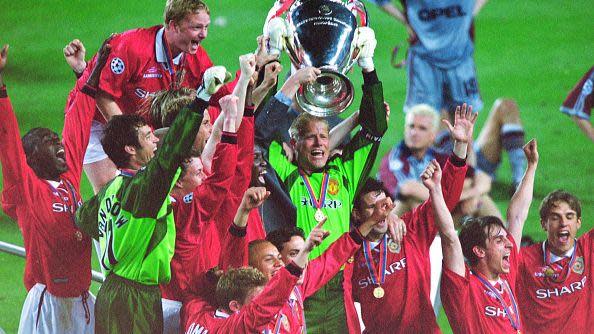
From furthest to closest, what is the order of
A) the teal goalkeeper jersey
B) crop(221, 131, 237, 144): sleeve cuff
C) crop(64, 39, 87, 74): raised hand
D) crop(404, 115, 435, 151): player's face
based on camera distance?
crop(404, 115, 435, 151): player's face
crop(64, 39, 87, 74): raised hand
crop(221, 131, 237, 144): sleeve cuff
the teal goalkeeper jersey

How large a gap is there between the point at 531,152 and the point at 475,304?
0.71 meters

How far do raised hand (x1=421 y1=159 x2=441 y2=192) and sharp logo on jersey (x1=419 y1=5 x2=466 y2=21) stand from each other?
31.7 inches

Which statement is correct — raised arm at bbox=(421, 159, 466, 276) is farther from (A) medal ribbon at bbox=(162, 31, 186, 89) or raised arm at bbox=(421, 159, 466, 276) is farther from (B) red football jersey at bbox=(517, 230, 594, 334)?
(A) medal ribbon at bbox=(162, 31, 186, 89)

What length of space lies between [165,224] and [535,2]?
2.13 metres

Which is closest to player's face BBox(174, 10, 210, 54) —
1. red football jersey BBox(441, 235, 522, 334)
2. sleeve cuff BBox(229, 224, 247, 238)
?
sleeve cuff BBox(229, 224, 247, 238)

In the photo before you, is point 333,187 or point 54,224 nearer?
point 333,187

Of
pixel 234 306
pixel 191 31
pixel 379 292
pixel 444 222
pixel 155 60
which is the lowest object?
pixel 234 306

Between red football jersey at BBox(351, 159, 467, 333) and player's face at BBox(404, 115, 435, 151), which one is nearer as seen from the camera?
red football jersey at BBox(351, 159, 467, 333)

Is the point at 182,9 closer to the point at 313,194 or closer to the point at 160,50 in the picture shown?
the point at 160,50

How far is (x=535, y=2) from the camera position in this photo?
17.7ft

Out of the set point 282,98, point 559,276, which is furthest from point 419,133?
point 559,276

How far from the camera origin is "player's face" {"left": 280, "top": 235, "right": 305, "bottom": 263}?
4684mm

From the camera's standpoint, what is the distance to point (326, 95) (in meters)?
4.67

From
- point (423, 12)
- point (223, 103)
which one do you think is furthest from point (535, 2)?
point (223, 103)
